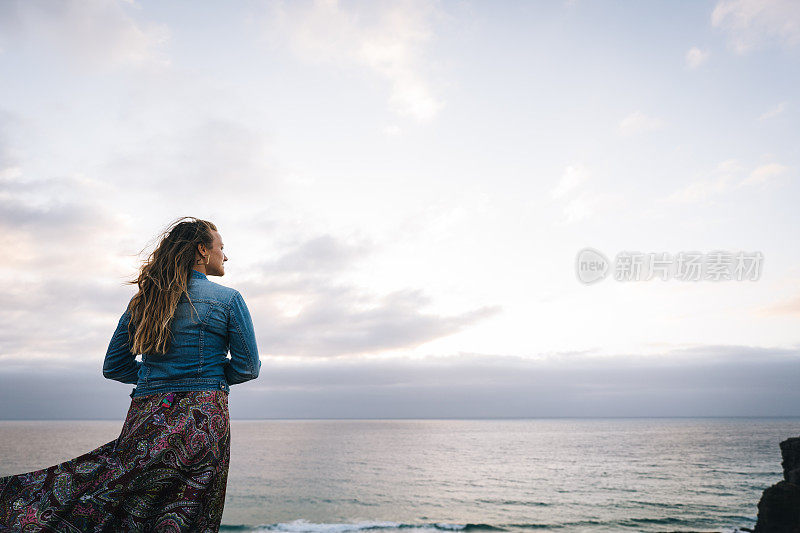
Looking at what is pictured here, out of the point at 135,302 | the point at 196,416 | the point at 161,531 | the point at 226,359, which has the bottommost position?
the point at 161,531

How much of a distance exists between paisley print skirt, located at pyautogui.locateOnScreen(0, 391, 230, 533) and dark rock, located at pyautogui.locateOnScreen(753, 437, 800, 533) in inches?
741

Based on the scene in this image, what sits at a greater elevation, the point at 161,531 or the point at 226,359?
the point at 226,359

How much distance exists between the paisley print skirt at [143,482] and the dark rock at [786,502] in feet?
61.8

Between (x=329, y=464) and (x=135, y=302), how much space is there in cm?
5952

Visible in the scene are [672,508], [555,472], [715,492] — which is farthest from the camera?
[555,472]

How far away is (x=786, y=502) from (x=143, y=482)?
63.5 feet

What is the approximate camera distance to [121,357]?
7.89 feet

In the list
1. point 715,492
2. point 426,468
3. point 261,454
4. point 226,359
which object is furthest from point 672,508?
point 261,454

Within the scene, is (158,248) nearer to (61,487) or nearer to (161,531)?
(61,487)

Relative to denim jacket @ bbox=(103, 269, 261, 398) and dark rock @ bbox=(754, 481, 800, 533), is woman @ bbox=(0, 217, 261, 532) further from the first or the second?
dark rock @ bbox=(754, 481, 800, 533)

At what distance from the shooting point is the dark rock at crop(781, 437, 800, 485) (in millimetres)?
15633

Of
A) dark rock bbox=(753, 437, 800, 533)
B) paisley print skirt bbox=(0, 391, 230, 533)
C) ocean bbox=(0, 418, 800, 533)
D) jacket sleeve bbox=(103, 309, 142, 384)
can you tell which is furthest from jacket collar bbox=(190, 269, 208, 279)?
ocean bbox=(0, 418, 800, 533)

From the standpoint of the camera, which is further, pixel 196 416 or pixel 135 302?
pixel 135 302

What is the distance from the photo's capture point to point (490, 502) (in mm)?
33156
